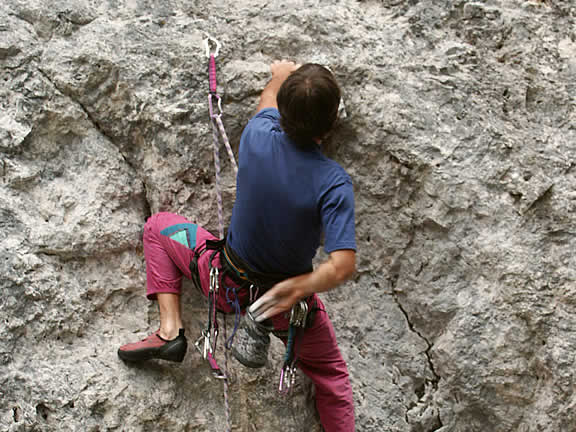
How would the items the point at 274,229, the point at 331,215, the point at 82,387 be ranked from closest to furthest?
the point at 331,215
the point at 274,229
the point at 82,387

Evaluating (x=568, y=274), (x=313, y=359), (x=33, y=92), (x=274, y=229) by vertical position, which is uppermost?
(x=33, y=92)

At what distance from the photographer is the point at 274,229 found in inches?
83.0

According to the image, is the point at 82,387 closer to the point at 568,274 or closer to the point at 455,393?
the point at 455,393

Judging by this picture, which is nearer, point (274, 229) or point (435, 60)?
point (274, 229)

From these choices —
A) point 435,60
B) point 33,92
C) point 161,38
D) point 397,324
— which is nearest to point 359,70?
point 435,60

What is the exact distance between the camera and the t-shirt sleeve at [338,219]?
196cm

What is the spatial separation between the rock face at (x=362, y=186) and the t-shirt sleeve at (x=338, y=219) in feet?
2.47

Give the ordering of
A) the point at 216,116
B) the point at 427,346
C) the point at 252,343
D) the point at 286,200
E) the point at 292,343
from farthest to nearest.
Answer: the point at 427,346 < the point at 216,116 < the point at 292,343 < the point at 252,343 < the point at 286,200

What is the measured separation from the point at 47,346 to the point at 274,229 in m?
1.08

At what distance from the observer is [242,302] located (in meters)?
2.41

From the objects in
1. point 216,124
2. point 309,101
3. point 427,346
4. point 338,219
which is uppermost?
point 309,101

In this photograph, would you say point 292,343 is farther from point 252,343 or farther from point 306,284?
point 306,284

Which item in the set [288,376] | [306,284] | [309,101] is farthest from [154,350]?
[309,101]

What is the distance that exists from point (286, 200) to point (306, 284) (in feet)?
→ 1.04
